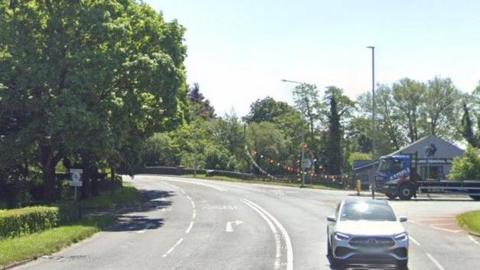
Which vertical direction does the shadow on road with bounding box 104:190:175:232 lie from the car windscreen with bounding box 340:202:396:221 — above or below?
below

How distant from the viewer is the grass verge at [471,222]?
94.0 ft

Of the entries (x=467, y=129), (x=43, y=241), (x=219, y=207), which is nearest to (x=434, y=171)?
(x=467, y=129)

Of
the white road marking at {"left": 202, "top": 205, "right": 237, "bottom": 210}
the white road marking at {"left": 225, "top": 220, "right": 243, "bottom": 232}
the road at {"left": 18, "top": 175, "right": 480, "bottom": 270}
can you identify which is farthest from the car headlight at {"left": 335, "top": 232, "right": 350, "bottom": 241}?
the white road marking at {"left": 202, "top": 205, "right": 237, "bottom": 210}

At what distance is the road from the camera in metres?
19.3

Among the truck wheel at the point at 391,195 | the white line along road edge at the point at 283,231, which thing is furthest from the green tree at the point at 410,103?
the white line along road edge at the point at 283,231

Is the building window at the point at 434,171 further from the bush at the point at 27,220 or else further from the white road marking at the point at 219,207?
the bush at the point at 27,220

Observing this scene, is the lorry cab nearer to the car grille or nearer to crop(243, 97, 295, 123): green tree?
the car grille

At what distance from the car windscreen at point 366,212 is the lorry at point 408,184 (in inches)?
1247

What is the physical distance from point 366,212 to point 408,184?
32474 mm

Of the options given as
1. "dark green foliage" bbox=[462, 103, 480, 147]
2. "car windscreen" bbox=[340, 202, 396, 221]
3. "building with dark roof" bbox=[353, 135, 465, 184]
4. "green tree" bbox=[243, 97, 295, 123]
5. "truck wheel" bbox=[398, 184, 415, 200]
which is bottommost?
"car windscreen" bbox=[340, 202, 396, 221]

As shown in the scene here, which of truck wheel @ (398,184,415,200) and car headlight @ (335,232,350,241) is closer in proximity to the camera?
car headlight @ (335,232,350,241)

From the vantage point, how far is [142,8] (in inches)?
1839

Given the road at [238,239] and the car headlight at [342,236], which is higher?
the car headlight at [342,236]

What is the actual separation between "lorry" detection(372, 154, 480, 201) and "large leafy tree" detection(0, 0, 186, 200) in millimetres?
19827
